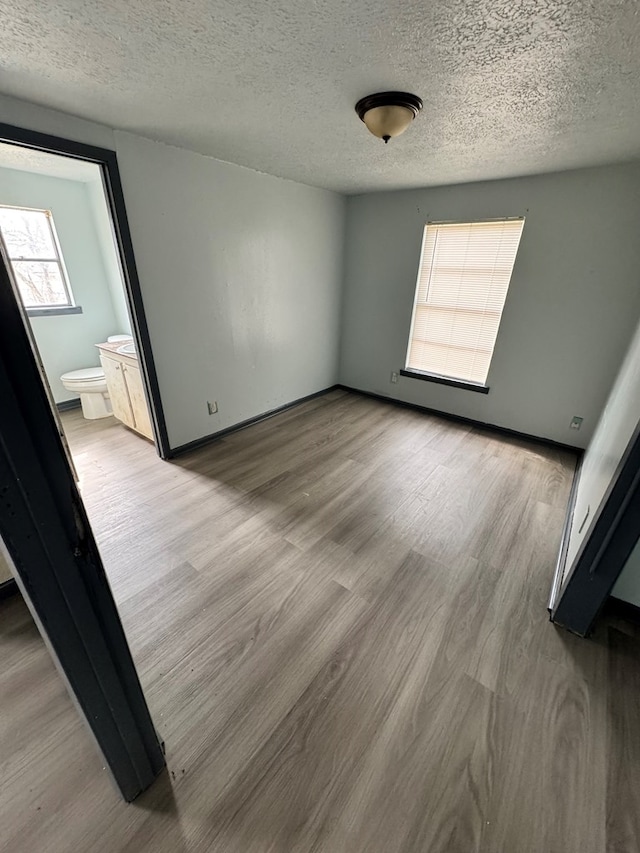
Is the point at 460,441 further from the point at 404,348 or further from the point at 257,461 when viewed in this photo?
the point at 257,461

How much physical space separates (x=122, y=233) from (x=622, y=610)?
3464 millimetres

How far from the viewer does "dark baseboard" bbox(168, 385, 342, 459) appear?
9.47 ft

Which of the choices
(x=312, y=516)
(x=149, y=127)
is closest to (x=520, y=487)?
(x=312, y=516)

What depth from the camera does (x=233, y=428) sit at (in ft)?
10.8

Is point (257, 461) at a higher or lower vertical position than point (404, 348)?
lower

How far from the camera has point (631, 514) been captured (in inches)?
48.9

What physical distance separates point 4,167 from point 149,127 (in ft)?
7.06

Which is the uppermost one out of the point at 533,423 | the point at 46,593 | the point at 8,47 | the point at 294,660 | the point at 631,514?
the point at 8,47

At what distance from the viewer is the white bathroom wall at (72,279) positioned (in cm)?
323

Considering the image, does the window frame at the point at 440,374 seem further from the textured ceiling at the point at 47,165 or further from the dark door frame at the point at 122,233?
the textured ceiling at the point at 47,165

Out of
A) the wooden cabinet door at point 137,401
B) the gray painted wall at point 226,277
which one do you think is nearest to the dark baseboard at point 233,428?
the gray painted wall at point 226,277

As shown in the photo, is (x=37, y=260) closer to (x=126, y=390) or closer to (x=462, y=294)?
(x=126, y=390)

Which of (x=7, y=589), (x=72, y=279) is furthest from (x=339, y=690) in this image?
(x=72, y=279)

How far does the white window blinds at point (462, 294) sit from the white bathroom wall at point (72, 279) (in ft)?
11.6
